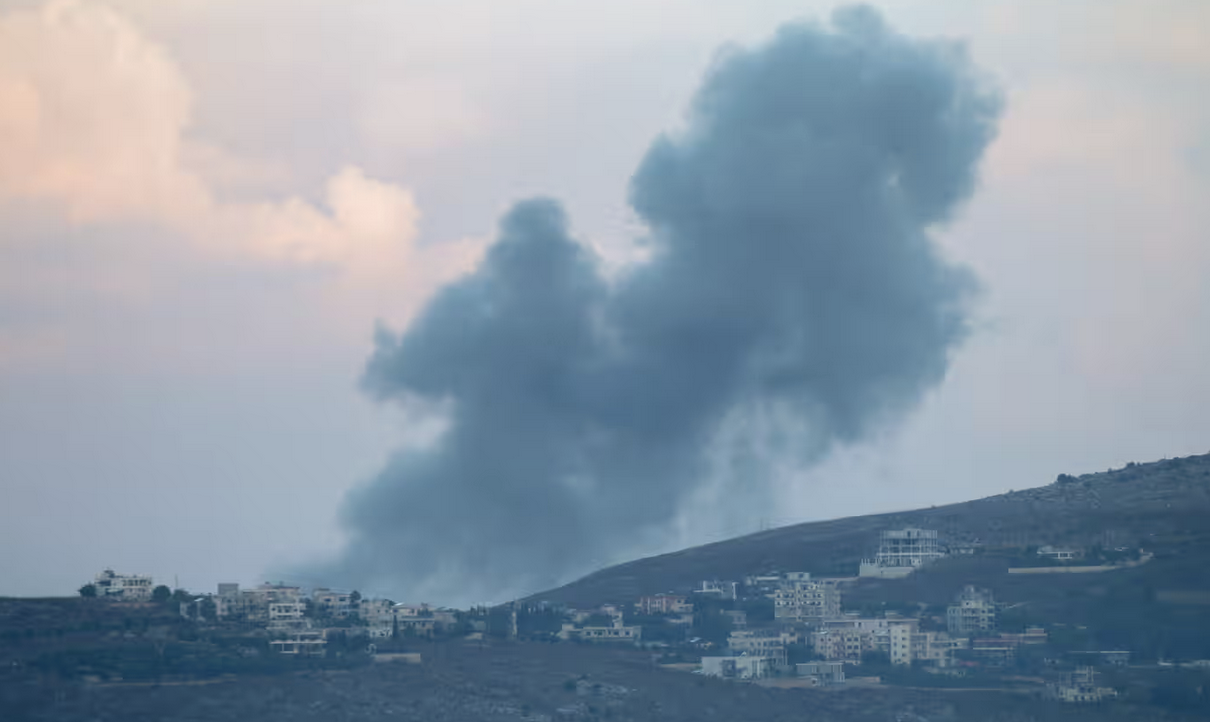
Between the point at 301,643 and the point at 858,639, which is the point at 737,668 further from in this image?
the point at 301,643

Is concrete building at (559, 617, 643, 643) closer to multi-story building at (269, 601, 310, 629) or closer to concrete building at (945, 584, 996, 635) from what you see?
multi-story building at (269, 601, 310, 629)

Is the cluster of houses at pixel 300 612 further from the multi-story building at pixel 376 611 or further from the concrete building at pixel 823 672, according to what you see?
the concrete building at pixel 823 672

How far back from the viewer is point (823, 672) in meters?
184

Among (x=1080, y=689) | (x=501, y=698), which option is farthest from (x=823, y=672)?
(x=501, y=698)

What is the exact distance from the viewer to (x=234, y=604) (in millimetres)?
186500

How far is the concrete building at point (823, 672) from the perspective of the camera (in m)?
182

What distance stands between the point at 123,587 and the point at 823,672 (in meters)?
58.9

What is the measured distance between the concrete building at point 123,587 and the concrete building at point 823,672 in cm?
5464

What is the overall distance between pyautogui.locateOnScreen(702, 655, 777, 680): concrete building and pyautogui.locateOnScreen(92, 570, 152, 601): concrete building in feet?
154

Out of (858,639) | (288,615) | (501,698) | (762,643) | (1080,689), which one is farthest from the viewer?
(858,639)

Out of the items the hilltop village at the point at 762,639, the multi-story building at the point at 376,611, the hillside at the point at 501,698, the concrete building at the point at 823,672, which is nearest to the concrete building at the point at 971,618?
the hilltop village at the point at 762,639

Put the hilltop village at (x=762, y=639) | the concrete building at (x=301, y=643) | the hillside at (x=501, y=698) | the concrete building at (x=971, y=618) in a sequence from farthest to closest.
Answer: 1. the concrete building at (x=971, y=618)
2. the hilltop village at (x=762, y=639)
3. the concrete building at (x=301, y=643)
4. the hillside at (x=501, y=698)

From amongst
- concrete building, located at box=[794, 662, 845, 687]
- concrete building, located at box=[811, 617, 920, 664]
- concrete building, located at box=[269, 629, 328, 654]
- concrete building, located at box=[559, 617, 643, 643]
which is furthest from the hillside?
concrete building, located at box=[811, 617, 920, 664]

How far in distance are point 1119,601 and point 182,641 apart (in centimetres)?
7982
